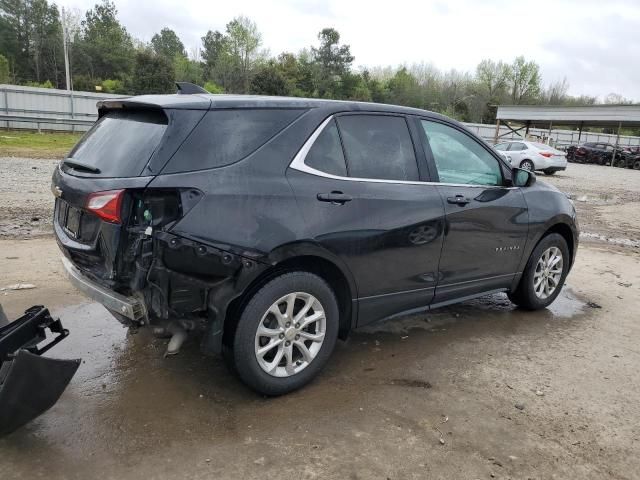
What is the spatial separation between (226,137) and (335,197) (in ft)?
2.52

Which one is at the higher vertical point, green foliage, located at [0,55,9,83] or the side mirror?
green foliage, located at [0,55,9,83]

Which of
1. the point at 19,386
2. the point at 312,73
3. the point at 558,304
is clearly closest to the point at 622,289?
the point at 558,304

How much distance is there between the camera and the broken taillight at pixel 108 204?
2.85 m

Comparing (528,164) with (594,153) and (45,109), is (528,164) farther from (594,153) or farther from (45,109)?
Result: (45,109)

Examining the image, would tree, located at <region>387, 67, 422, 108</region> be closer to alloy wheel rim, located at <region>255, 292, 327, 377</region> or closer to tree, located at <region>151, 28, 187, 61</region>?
tree, located at <region>151, 28, 187, 61</region>

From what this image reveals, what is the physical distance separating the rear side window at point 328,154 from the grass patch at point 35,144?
513 inches

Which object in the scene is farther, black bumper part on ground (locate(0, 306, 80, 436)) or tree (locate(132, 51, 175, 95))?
tree (locate(132, 51, 175, 95))

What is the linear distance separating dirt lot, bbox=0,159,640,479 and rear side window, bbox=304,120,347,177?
143 cm

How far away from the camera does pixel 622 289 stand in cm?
621

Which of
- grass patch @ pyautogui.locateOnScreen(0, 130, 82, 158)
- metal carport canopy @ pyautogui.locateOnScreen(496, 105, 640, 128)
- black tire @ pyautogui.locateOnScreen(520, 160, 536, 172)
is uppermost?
metal carport canopy @ pyautogui.locateOnScreen(496, 105, 640, 128)

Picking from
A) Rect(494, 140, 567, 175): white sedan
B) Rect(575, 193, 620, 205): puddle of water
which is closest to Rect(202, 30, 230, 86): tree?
Rect(494, 140, 567, 175): white sedan

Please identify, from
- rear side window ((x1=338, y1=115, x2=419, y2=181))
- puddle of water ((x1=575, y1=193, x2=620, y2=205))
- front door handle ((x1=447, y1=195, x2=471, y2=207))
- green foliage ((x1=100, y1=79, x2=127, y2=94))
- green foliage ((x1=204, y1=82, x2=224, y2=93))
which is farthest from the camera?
green foliage ((x1=204, y1=82, x2=224, y2=93))

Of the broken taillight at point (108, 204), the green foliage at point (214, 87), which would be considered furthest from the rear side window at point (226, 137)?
the green foliage at point (214, 87)

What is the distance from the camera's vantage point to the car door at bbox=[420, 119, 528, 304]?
160 inches
